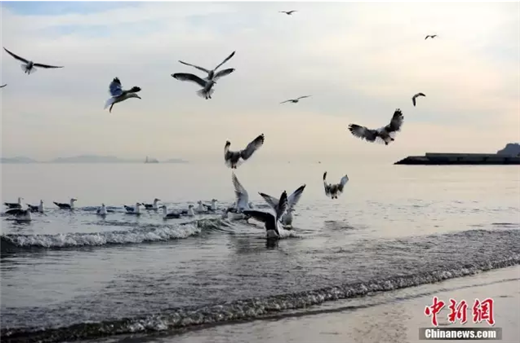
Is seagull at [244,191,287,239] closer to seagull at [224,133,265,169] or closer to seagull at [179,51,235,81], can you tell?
seagull at [224,133,265,169]

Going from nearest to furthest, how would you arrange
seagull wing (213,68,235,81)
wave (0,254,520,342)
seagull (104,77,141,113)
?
wave (0,254,520,342) → seagull (104,77,141,113) → seagull wing (213,68,235,81)

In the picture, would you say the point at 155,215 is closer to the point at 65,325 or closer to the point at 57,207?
the point at 57,207

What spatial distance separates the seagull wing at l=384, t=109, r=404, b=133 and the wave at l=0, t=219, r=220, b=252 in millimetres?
8075

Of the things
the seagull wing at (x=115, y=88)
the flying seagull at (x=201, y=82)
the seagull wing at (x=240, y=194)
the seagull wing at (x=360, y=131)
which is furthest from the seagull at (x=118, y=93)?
the seagull wing at (x=240, y=194)

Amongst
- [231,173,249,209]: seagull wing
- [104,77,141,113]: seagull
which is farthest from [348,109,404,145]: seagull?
[231,173,249,209]: seagull wing

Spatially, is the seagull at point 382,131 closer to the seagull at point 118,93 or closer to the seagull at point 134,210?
the seagull at point 118,93

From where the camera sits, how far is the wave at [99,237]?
61.0 feet

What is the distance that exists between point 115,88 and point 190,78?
161cm

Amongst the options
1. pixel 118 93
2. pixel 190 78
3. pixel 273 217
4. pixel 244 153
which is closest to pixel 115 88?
pixel 118 93

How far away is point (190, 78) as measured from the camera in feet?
50.3

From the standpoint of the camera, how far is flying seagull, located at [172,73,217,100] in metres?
15.0

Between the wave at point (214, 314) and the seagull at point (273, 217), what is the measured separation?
523 cm

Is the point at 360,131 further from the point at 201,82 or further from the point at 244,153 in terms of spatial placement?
the point at 201,82

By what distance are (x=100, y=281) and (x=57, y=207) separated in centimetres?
1805
